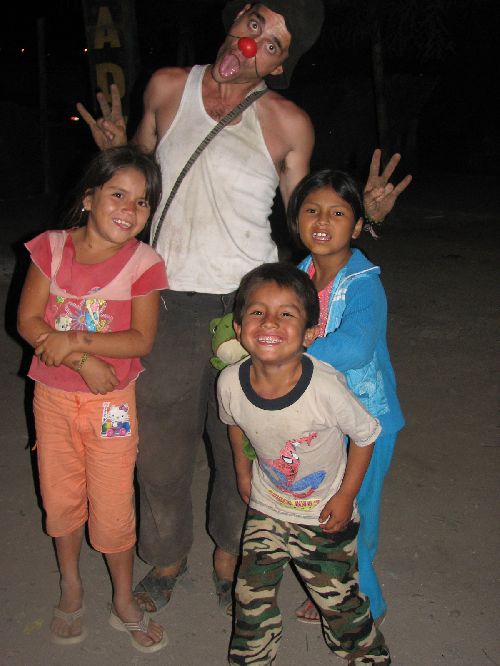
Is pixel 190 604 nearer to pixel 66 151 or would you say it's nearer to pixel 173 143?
pixel 173 143

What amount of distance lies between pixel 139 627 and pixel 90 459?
0.67 meters

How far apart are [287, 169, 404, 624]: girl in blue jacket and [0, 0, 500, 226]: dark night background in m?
4.52

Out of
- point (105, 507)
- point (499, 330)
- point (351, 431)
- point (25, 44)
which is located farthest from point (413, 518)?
point (25, 44)

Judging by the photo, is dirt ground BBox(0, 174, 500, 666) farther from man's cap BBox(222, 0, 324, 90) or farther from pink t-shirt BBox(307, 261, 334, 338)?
man's cap BBox(222, 0, 324, 90)

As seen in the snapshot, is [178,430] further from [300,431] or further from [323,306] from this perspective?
[323,306]

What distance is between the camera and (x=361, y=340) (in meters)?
1.91

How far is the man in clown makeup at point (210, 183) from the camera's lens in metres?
2.14

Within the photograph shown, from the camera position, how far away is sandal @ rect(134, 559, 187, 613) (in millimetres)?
2490

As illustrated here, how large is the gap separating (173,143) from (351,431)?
3.57ft

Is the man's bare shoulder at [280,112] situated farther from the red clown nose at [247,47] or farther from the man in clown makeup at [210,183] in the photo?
the red clown nose at [247,47]

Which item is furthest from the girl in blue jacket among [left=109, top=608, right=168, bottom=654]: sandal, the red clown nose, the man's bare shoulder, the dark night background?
the dark night background

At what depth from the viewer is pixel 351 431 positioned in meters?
1.92

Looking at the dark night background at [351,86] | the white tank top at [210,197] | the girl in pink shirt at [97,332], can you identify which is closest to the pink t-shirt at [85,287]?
the girl in pink shirt at [97,332]

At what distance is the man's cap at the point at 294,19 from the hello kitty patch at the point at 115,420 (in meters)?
1.25
